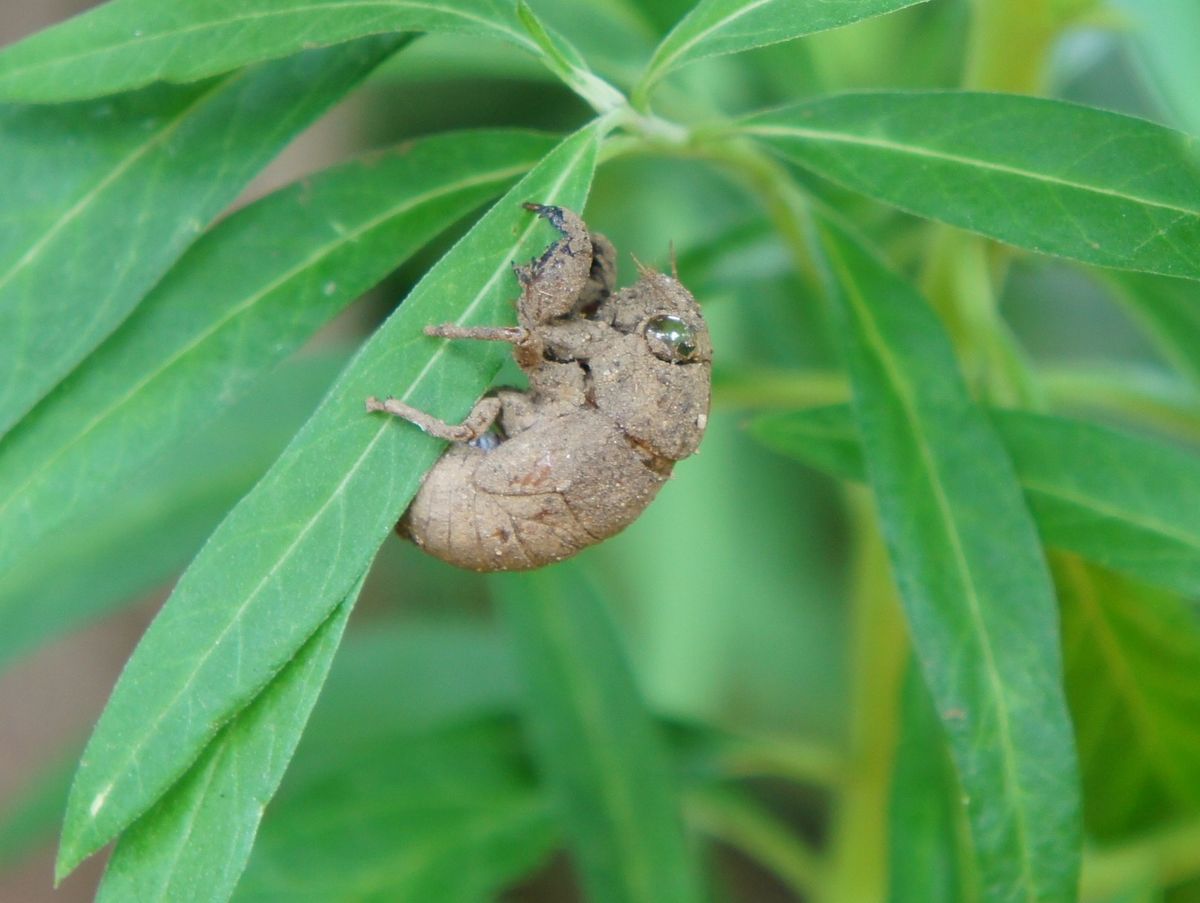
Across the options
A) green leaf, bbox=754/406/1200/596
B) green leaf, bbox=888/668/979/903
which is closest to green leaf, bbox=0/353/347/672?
green leaf, bbox=888/668/979/903

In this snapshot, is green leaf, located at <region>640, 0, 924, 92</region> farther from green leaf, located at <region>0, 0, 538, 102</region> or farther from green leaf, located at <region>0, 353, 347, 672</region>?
green leaf, located at <region>0, 353, 347, 672</region>

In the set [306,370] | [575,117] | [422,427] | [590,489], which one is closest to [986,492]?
[590,489]

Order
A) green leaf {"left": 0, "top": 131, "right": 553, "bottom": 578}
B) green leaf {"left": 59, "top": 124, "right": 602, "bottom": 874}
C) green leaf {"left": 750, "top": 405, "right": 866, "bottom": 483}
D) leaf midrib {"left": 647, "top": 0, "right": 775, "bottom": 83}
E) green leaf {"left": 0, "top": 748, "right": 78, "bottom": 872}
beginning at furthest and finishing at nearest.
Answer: green leaf {"left": 0, "top": 748, "right": 78, "bottom": 872}
green leaf {"left": 750, "top": 405, "right": 866, "bottom": 483}
green leaf {"left": 0, "top": 131, "right": 553, "bottom": 578}
leaf midrib {"left": 647, "top": 0, "right": 775, "bottom": 83}
green leaf {"left": 59, "top": 124, "right": 602, "bottom": 874}

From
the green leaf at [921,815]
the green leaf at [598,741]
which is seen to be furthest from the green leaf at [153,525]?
the green leaf at [921,815]

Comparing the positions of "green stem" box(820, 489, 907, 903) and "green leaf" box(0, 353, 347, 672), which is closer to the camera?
"green stem" box(820, 489, 907, 903)

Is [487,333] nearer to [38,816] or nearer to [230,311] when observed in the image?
[230,311]

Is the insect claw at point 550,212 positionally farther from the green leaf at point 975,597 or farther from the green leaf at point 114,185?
the green leaf at point 975,597

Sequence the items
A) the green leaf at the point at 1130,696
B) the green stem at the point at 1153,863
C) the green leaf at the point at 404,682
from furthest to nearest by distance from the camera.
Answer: the green leaf at the point at 404,682 → the green stem at the point at 1153,863 → the green leaf at the point at 1130,696
